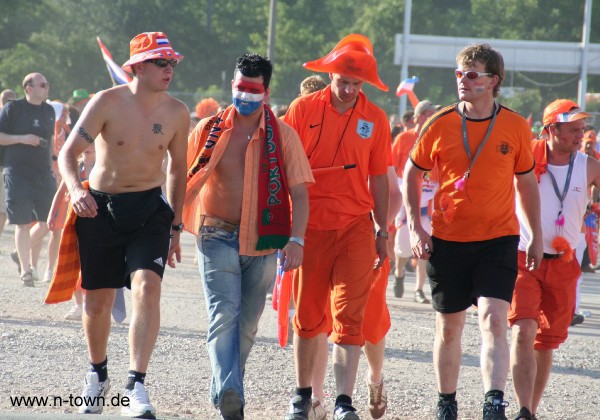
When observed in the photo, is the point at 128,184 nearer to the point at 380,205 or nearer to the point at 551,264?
the point at 380,205

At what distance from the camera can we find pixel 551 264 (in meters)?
6.45

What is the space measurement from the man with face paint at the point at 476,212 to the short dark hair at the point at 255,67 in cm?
98

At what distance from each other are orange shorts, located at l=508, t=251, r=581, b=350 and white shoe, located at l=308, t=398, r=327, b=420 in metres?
1.24

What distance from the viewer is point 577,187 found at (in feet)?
21.7

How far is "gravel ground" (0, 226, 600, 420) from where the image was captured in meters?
6.60

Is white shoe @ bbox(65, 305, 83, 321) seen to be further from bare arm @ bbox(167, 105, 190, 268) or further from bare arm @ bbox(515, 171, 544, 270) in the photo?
bare arm @ bbox(515, 171, 544, 270)

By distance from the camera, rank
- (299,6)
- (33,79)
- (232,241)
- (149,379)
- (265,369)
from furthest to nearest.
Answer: (299,6) < (33,79) < (265,369) < (149,379) < (232,241)

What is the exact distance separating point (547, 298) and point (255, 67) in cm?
230

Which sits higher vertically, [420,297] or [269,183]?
[269,183]

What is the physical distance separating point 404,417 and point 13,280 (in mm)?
6541

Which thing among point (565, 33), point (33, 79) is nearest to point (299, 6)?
point (565, 33)

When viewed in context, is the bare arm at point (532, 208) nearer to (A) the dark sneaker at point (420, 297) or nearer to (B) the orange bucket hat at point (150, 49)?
(B) the orange bucket hat at point (150, 49)

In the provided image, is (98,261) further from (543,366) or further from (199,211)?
(543,366)

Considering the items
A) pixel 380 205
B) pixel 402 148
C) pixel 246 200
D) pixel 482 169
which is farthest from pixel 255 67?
pixel 402 148
